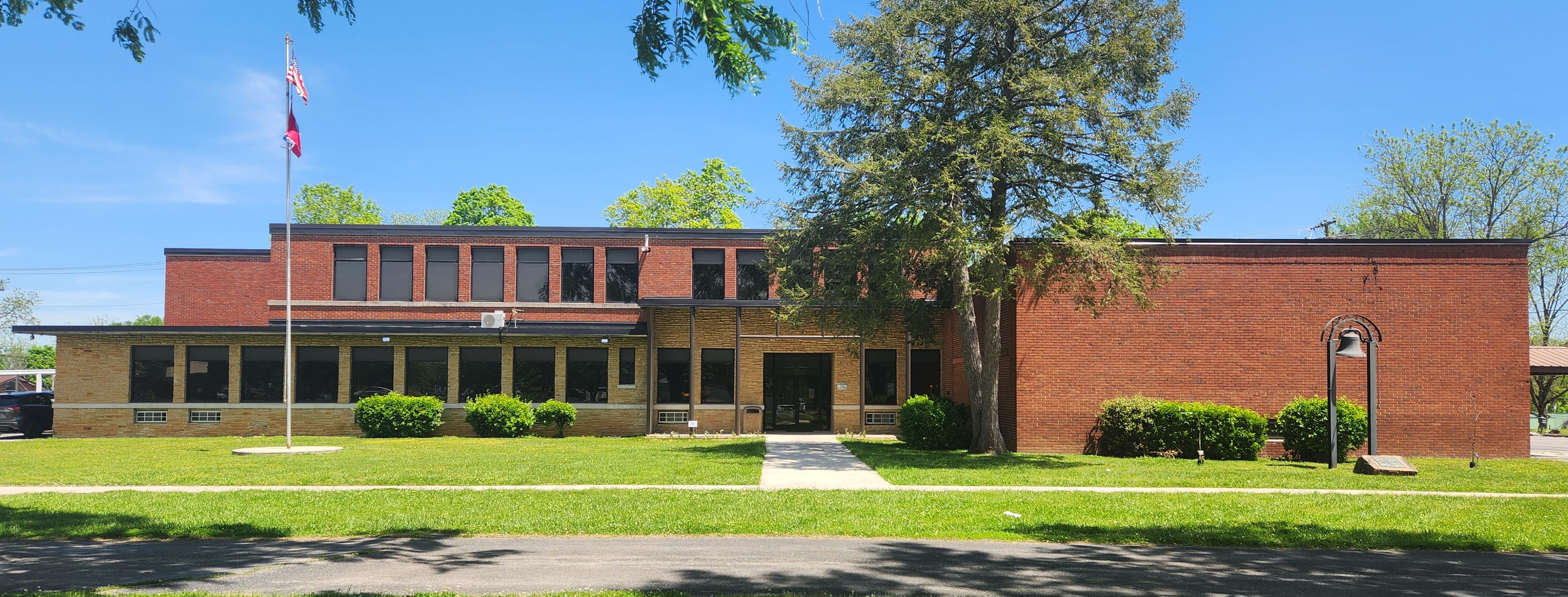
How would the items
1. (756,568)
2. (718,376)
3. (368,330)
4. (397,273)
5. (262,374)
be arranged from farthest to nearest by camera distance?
(397,273), (718,376), (262,374), (368,330), (756,568)

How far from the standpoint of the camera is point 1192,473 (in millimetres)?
16766

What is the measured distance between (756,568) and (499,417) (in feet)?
68.6

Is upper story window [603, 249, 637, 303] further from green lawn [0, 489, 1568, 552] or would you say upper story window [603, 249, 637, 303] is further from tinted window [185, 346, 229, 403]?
green lawn [0, 489, 1568, 552]

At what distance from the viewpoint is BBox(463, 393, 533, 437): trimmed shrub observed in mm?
28094

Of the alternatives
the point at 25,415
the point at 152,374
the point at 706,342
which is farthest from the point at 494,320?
the point at 25,415

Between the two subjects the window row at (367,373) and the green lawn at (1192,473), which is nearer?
the green lawn at (1192,473)

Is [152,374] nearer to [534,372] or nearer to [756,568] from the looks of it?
[534,372]

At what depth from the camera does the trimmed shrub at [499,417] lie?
28.1 meters

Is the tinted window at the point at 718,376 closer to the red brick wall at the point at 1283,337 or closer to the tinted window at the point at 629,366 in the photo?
the tinted window at the point at 629,366

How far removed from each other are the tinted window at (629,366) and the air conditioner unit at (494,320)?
12.1 ft

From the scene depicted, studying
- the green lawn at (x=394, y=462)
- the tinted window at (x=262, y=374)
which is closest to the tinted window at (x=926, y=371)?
the green lawn at (x=394, y=462)

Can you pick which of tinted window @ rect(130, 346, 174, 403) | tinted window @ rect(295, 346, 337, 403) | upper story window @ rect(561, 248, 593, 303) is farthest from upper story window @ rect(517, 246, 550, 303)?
tinted window @ rect(130, 346, 174, 403)

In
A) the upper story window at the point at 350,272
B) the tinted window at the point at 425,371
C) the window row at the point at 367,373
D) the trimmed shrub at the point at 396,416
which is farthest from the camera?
the upper story window at the point at 350,272

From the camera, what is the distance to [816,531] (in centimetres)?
1091
